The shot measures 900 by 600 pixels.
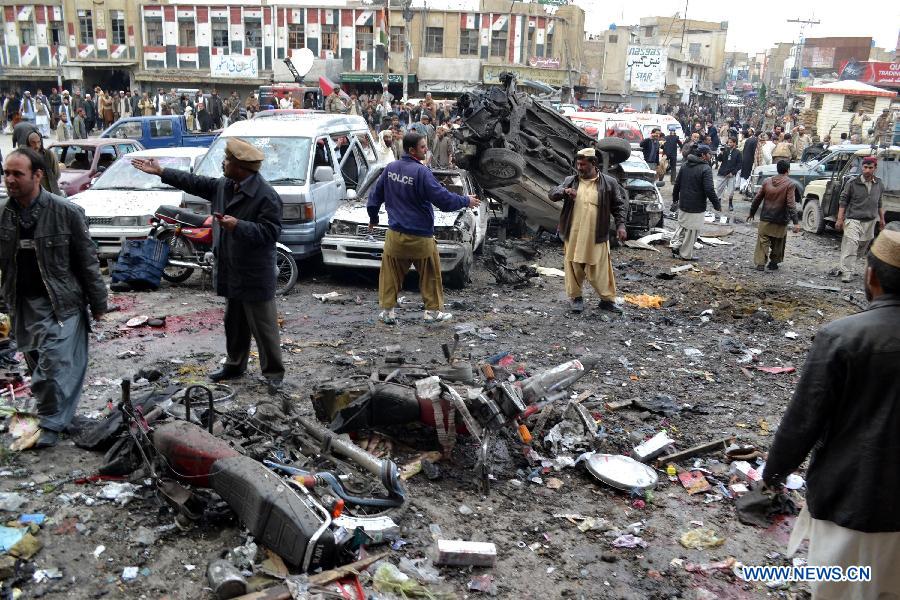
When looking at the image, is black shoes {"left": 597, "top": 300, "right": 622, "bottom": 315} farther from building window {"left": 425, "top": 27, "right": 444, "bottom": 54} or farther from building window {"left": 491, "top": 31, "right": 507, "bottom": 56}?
building window {"left": 491, "top": 31, "right": 507, "bottom": 56}

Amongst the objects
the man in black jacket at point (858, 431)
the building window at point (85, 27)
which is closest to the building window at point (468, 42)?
the building window at point (85, 27)

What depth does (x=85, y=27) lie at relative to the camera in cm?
4550

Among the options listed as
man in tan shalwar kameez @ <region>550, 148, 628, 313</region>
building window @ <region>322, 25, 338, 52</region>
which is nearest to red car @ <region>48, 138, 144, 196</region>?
man in tan shalwar kameez @ <region>550, 148, 628, 313</region>

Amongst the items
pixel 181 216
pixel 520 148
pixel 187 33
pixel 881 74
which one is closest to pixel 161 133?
pixel 181 216

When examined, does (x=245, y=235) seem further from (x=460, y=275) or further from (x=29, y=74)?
(x=29, y=74)

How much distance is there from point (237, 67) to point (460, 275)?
40.7 m

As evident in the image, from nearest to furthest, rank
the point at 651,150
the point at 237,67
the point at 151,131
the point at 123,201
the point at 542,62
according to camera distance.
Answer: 1. the point at 123,201
2. the point at 151,131
3. the point at 651,150
4. the point at 237,67
5. the point at 542,62

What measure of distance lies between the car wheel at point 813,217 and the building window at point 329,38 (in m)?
37.0

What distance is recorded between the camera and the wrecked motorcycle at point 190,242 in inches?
349

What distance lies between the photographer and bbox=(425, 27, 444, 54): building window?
47.9m

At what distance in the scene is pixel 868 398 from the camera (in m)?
2.60

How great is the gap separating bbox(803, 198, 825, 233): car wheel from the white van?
9817mm

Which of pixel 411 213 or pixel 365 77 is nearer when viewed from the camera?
pixel 411 213

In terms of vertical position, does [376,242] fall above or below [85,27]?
below
